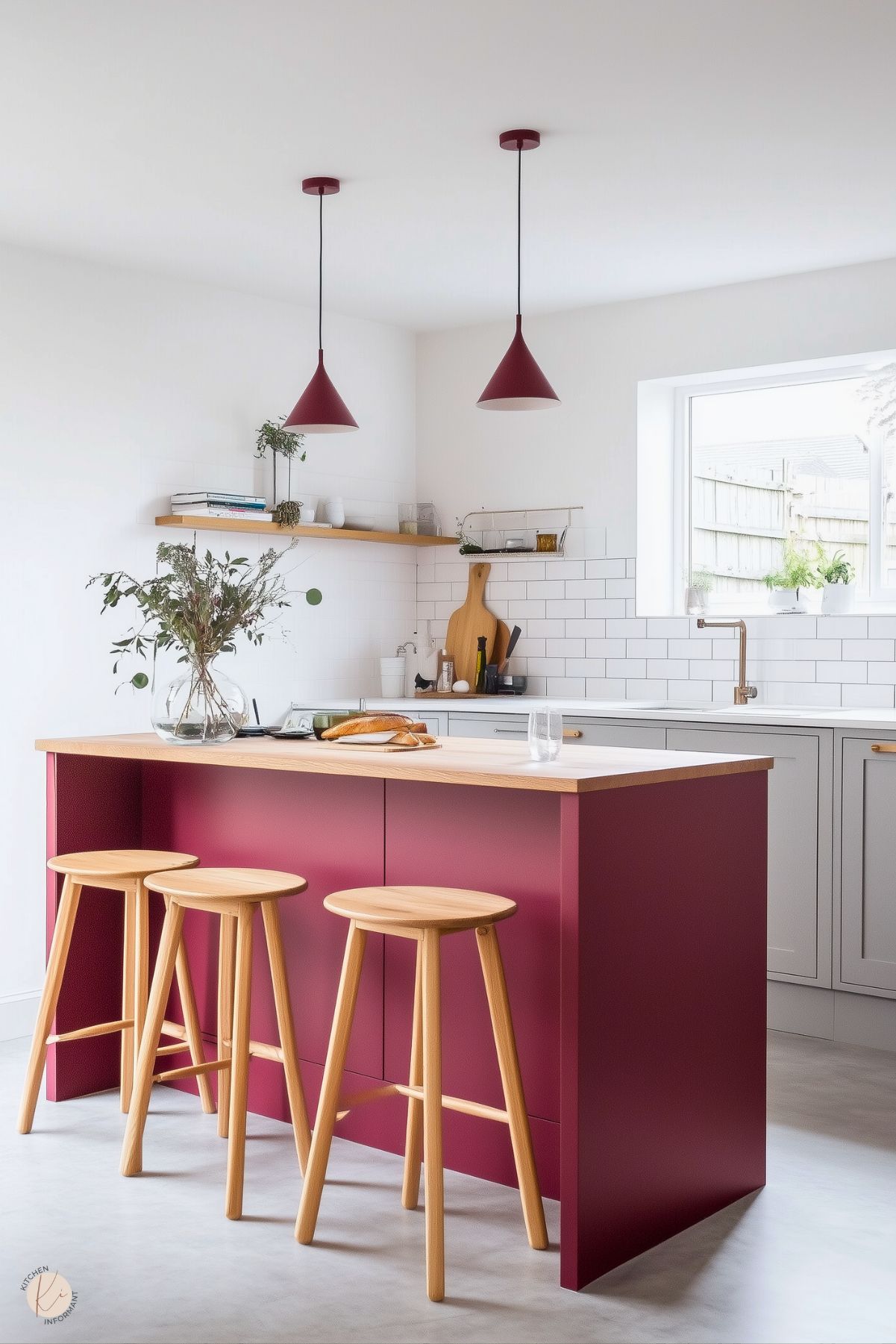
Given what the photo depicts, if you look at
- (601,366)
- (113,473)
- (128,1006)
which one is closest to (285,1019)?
(128,1006)

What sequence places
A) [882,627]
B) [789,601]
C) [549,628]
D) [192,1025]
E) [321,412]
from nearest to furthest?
[192,1025]
[321,412]
[882,627]
[789,601]
[549,628]

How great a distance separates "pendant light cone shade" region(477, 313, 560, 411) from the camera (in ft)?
12.3

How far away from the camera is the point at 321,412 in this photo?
4.19m

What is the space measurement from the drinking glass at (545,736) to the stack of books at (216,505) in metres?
2.41

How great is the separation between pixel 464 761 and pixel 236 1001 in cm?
75

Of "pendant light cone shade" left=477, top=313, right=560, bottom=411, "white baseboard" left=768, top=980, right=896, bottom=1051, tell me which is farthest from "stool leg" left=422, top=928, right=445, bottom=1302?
"white baseboard" left=768, top=980, right=896, bottom=1051

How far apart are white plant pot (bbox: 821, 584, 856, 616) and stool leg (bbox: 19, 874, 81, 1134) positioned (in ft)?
9.92

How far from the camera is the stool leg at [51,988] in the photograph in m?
3.47

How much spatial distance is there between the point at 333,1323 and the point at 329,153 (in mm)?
3027

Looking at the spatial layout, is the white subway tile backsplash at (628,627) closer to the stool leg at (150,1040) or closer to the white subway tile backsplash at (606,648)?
the white subway tile backsplash at (606,648)

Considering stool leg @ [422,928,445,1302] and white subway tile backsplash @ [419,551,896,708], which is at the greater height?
white subway tile backsplash @ [419,551,896,708]

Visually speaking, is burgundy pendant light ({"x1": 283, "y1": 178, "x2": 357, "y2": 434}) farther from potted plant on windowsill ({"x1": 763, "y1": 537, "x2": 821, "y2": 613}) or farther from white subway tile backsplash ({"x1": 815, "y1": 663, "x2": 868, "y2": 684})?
white subway tile backsplash ({"x1": 815, "y1": 663, "x2": 868, "y2": 684})

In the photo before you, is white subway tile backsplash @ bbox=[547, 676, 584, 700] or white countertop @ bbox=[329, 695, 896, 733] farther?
white subway tile backsplash @ bbox=[547, 676, 584, 700]

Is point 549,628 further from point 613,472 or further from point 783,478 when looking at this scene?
point 783,478
